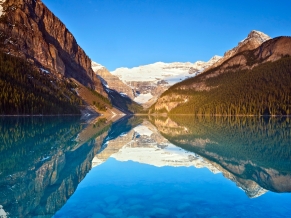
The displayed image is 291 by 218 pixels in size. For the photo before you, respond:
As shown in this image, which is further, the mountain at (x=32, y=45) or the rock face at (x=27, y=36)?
the rock face at (x=27, y=36)

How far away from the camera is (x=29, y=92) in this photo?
113125mm

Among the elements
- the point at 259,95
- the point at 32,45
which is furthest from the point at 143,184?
the point at 32,45

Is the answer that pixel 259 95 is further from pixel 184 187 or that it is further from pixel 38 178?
pixel 38 178

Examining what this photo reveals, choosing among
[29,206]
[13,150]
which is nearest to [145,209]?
[29,206]

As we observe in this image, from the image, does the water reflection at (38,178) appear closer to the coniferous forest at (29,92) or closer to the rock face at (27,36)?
the coniferous forest at (29,92)

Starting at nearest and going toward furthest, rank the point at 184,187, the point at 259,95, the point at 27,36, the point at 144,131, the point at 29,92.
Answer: the point at 184,187
the point at 144,131
the point at 29,92
the point at 259,95
the point at 27,36

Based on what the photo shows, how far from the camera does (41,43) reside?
178750 millimetres

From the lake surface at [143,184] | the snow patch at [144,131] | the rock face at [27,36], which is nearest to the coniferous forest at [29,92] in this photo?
the rock face at [27,36]

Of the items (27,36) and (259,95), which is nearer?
(259,95)

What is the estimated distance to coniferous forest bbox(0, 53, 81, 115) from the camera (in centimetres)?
9769

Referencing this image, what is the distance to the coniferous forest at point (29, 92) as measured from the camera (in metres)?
97.7

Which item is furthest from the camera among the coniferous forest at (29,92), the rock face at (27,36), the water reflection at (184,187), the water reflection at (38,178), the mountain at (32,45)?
the rock face at (27,36)

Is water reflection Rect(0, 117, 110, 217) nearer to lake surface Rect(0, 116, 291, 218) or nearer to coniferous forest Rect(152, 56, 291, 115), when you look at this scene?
lake surface Rect(0, 116, 291, 218)

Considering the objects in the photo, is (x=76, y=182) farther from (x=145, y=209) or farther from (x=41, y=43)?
(x=41, y=43)
